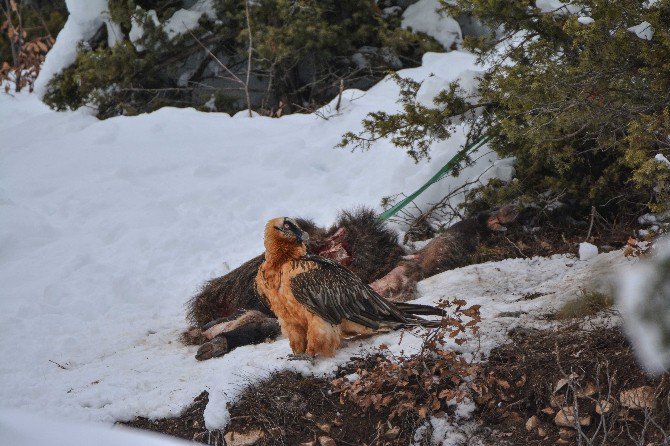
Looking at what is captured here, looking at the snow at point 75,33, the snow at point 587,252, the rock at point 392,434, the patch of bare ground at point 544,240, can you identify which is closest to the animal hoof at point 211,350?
the rock at point 392,434

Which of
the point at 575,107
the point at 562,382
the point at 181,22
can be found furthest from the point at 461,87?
the point at 181,22

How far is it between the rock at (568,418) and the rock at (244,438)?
63.0 inches

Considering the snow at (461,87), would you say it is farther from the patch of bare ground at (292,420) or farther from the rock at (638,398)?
the rock at (638,398)

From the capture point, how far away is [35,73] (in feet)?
47.9

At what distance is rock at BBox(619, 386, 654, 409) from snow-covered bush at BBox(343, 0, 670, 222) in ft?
5.02

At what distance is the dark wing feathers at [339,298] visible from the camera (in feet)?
17.8

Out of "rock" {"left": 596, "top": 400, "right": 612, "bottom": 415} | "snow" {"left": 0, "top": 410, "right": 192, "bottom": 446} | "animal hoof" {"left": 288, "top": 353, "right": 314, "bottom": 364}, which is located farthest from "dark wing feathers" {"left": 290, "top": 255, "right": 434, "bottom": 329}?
"snow" {"left": 0, "top": 410, "right": 192, "bottom": 446}

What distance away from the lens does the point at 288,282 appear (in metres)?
5.45

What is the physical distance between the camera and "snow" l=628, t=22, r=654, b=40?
19.9 ft

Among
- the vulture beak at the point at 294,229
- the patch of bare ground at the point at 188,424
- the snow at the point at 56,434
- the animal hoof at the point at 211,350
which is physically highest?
the snow at the point at 56,434

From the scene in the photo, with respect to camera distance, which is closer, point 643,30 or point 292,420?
point 292,420

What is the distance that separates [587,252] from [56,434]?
558cm

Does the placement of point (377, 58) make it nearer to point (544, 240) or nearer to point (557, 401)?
point (544, 240)

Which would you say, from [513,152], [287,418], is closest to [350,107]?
[513,152]
